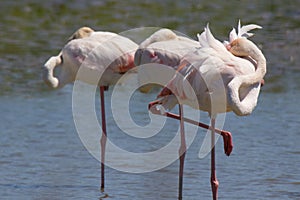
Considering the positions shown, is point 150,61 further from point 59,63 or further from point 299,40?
point 299,40

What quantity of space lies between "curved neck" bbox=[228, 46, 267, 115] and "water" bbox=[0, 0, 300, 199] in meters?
1.27

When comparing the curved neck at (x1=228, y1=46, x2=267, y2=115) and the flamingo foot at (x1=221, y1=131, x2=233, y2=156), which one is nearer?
the curved neck at (x1=228, y1=46, x2=267, y2=115)

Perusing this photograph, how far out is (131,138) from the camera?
9.52m

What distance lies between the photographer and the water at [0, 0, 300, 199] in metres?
7.66

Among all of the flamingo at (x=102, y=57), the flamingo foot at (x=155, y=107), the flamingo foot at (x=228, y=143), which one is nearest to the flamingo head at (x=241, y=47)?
the flamingo foot at (x=228, y=143)

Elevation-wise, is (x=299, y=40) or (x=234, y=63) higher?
(x=234, y=63)

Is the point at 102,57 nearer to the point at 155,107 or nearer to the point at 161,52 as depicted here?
the point at 161,52

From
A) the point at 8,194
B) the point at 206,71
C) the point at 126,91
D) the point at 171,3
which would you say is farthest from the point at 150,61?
the point at 171,3

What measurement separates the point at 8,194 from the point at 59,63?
1.86 metres

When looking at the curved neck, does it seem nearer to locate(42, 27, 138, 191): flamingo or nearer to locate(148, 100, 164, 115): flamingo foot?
locate(148, 100, 164, 115): flamingo foot

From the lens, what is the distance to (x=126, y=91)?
1159 centimetres

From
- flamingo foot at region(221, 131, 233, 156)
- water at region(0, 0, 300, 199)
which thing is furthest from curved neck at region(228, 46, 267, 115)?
water at region(0, 0, 300, 199)

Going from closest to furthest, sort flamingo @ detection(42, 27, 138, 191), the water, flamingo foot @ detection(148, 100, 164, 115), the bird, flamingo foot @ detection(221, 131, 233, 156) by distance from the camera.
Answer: flamingo foot @ detection(221, 131, 233, 156) < flamingo foot @ detection(148, 100, 164, 115) < the bird < the water < flamingo @ detection(42, 27, 138, 191)

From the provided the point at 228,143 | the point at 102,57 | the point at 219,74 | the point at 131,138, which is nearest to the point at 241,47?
the point at 219,74
